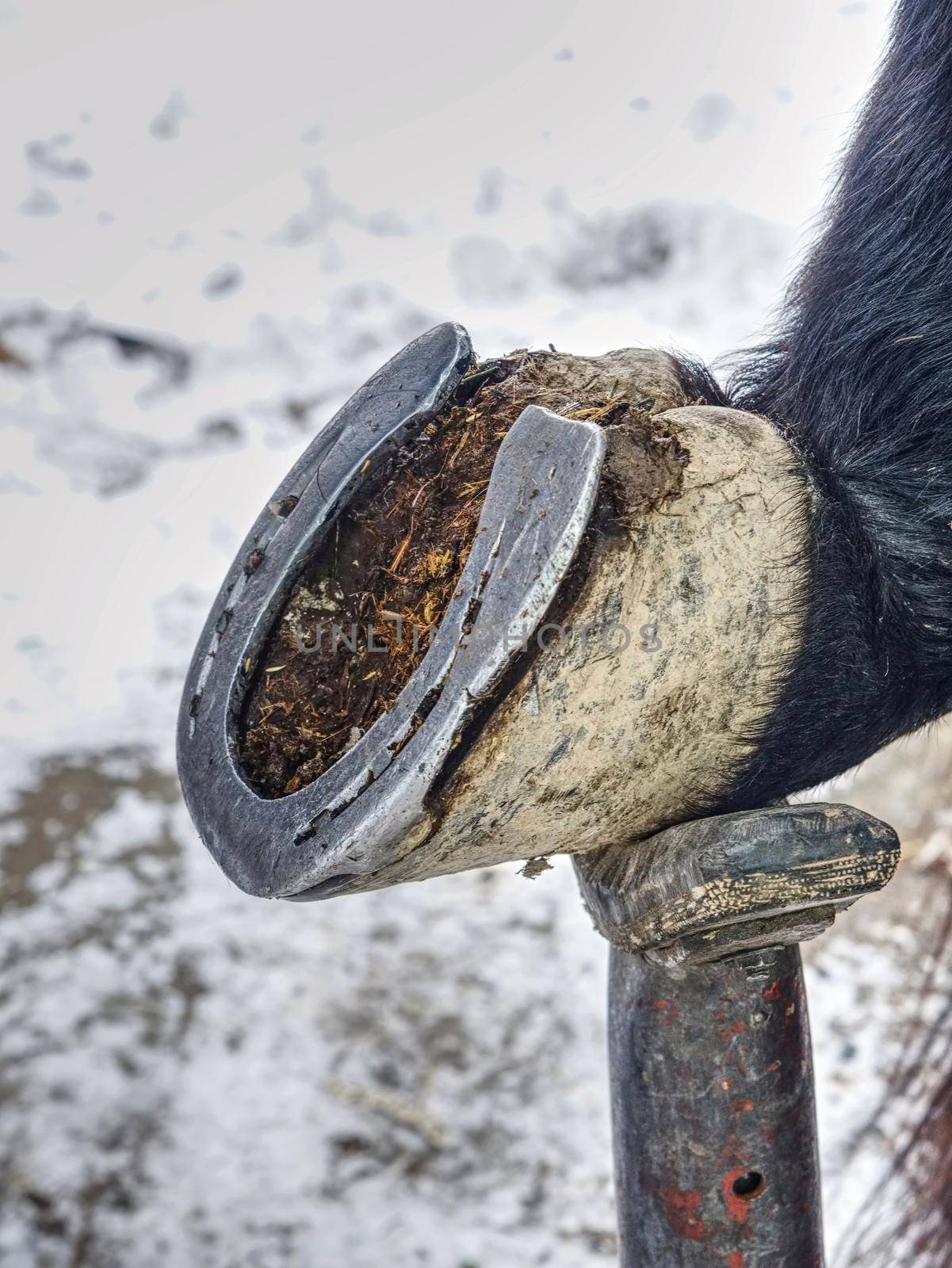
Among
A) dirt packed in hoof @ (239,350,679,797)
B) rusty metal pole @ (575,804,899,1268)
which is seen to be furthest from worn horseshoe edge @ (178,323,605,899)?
rusty metal pole @ (575,804,899,1268)

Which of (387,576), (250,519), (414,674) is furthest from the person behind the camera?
(250,519)

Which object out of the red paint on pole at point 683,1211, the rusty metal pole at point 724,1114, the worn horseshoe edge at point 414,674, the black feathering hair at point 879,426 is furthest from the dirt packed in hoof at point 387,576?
the red paint on pole at point 683,1211

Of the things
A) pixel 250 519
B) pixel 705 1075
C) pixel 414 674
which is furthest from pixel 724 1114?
pixel 250 519

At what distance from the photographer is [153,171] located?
294 centimetres

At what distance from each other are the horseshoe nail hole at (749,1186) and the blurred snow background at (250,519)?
73 cm

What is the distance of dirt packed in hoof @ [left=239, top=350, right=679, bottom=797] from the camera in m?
0.83

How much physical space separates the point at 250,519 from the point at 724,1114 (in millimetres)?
1934

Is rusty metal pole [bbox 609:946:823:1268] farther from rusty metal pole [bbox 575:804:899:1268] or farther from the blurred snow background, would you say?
the blurred snow background

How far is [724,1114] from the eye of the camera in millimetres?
899

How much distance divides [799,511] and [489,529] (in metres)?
0.25

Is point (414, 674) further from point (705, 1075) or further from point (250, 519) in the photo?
point (250, 519)

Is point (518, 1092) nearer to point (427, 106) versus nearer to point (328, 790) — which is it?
point (328, 790)

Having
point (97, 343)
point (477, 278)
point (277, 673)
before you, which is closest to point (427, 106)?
point (477, 278)

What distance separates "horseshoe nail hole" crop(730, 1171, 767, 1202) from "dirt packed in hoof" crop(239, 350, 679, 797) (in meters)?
0.47
